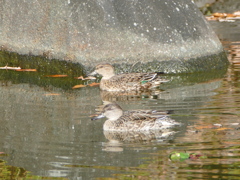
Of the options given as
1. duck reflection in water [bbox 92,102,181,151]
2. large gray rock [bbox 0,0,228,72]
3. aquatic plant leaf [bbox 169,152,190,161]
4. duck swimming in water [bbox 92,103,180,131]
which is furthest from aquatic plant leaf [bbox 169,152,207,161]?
large gray rock [bbox 0,0,228,72]

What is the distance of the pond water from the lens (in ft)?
21.3

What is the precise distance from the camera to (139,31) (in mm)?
12922

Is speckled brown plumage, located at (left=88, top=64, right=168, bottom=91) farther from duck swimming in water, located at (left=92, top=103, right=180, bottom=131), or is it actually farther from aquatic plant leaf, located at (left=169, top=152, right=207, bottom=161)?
aquatic plant leaf, located at (left=169, top=152, right=207, bottom=161)

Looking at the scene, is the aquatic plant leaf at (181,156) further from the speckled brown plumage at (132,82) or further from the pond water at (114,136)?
the speckled brown plumage at (132,82)

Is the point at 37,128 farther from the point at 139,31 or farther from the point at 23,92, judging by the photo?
the point at 139,31

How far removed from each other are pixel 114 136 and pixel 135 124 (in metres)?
0.55

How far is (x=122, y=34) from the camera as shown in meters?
12.9

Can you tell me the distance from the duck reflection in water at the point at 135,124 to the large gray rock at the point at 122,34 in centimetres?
407

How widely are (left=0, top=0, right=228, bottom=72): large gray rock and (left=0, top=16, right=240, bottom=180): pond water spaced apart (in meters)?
1.21

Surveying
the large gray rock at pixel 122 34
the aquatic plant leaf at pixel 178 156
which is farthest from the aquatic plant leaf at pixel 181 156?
the large gray rock at pixel 122 34

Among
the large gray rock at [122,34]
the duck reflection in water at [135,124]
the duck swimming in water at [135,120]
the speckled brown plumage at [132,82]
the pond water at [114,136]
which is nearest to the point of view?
the pond water at [114,136]

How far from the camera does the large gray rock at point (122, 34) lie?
12.8m

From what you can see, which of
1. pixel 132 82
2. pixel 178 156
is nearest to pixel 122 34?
pixel 132 82

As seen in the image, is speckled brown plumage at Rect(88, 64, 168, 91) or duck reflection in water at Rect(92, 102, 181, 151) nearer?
duck reflection in water at Rect(92, 102, 181, 151)
